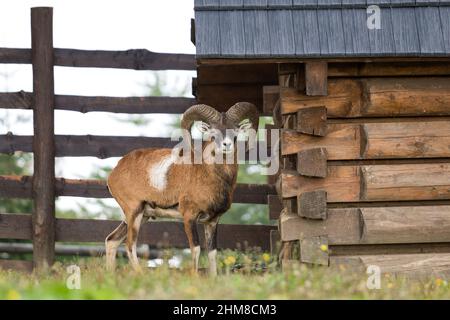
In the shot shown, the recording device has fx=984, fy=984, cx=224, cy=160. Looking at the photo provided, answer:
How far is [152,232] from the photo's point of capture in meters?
13.8

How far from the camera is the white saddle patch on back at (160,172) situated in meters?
11.6

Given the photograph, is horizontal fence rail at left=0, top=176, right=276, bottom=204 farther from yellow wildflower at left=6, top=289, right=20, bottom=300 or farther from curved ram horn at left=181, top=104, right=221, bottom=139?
yellow wildflower at left=6, top=289, right=20, bottom=300

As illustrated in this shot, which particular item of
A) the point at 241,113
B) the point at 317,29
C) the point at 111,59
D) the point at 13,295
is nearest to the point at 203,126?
the point at 241,113

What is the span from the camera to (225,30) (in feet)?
32.7

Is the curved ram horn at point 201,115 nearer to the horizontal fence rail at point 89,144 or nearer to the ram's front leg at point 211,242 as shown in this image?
the ram's front leg at point 211,242

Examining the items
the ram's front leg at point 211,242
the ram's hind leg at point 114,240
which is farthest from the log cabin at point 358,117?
the ram's hind leg at point 114,240

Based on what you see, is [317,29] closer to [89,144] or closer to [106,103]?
[106,103]

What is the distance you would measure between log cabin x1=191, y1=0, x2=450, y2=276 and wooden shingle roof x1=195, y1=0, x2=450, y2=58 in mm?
10

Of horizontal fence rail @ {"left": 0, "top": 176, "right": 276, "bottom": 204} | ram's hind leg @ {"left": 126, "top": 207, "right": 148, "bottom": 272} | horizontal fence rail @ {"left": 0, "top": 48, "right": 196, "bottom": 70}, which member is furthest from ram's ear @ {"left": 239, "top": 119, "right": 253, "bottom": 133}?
horizontal fence rail @ {"left": 0, "top": 48, "right": 196, "bottom": 70}

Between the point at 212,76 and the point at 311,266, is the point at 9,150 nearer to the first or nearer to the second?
the point at 212,76

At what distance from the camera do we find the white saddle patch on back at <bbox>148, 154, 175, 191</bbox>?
1158 cm

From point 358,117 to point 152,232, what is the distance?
14.6 feet

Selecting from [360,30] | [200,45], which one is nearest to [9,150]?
[200,45]

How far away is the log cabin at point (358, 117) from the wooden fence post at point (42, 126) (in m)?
4.00
